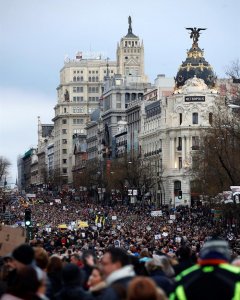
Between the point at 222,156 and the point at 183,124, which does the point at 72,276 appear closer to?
the point at 222,156

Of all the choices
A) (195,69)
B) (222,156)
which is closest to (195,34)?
(195,69)

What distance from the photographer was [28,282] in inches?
463

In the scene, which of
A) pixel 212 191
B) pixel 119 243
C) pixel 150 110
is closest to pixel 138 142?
pixel 150 110

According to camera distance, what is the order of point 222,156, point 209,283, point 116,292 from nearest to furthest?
point 209,283, point 116,292, point 222,156

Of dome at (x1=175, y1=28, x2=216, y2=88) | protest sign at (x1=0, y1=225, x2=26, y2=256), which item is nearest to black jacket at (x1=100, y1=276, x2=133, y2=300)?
protest sign at (x1=0, y1=225, x2=26, y2=256)

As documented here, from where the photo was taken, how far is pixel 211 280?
11.4 meters

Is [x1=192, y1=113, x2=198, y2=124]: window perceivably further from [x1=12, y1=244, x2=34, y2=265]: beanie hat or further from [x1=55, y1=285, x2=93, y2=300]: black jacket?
[x1=55, y1=285, x2=93, y2=300]: black jacket

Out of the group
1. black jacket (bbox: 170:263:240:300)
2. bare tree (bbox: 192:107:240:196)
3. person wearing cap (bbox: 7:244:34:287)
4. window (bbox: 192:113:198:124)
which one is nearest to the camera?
black jacket (bbox: 170:263:240:300)

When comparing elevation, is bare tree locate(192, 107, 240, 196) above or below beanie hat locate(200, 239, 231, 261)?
above

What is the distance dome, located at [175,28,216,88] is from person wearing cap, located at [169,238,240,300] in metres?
139

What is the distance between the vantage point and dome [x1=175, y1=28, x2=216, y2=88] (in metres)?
150

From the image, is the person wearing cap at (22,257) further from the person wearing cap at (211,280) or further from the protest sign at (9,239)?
the protest sign at (9,239)

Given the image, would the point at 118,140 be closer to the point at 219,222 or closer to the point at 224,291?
the point at 219,222

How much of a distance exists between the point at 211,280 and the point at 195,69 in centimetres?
14006
